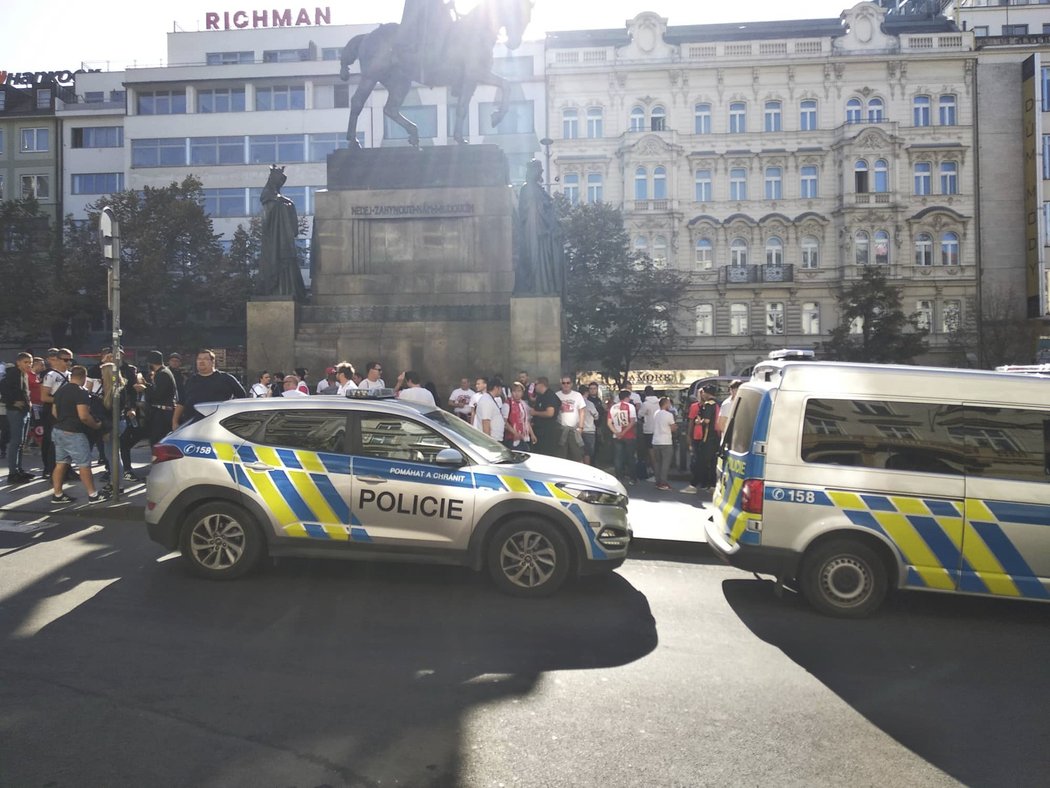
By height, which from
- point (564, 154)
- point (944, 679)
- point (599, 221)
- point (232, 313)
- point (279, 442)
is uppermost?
point (564, 154)

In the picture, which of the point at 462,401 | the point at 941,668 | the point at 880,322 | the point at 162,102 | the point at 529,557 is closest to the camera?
the point at 941,668

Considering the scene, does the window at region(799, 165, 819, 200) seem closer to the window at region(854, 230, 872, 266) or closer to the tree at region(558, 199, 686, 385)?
Result: the window at region(854, 230, 872, 266)

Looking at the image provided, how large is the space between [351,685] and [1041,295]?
51396mm

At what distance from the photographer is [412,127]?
57.2ft

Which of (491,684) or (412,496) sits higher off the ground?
(412,496)

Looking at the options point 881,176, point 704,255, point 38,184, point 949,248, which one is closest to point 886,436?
point 704,255

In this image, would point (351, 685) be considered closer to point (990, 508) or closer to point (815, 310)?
point (990, 508)

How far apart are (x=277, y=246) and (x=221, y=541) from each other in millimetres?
9936

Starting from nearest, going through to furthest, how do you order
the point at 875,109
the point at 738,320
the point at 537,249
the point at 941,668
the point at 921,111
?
the point at 941,668, the point at 537,249, the point at 738,320, the point at 875,109, the point at 921,111

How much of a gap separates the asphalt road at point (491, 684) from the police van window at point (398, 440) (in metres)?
1.10

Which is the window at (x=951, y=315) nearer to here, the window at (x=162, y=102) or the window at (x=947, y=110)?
the window at (x=947, y=110)

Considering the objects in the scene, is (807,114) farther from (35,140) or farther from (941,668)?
(941,668)

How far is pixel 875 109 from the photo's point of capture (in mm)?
47031

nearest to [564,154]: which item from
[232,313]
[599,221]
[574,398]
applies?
[599,221]
